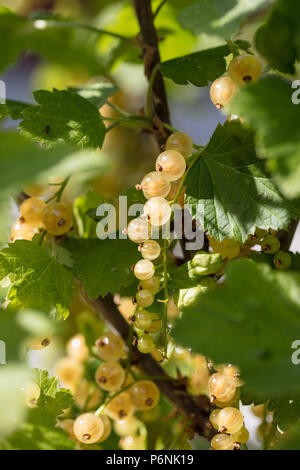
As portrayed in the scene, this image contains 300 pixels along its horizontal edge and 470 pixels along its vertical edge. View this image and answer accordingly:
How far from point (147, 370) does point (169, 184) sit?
212 mm

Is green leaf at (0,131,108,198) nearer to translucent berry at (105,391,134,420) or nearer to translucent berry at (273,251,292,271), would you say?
translucent berry at (273,251,292,271)

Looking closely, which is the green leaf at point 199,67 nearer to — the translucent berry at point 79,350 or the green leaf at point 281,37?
the green leaf at point 281,37

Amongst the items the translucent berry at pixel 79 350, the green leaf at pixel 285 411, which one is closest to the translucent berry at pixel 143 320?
the green leaf at pixel 285 411

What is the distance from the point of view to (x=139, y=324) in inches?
15.2

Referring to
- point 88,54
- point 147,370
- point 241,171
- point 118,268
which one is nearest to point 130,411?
point 147,370

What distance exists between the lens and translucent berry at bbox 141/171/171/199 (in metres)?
0.37

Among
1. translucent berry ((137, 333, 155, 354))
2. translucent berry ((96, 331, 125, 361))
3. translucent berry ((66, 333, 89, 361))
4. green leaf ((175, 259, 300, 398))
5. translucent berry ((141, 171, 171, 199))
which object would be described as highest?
green leaf ((175, 259, 300, 398))

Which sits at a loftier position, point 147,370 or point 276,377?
point 276,377

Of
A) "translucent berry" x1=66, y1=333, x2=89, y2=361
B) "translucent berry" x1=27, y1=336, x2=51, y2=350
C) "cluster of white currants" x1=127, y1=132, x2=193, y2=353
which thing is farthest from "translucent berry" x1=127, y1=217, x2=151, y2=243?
"translucent berry" x1=66, y1=333, x2=89, y2=361

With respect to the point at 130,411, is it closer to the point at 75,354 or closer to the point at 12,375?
the point at 75,354

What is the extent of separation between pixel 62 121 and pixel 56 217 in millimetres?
87

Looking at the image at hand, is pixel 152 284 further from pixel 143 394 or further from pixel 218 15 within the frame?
pixel 218 15

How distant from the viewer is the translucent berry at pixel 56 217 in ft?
1.49

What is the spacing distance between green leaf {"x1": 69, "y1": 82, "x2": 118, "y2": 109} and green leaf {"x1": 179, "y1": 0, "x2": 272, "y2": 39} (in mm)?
90
